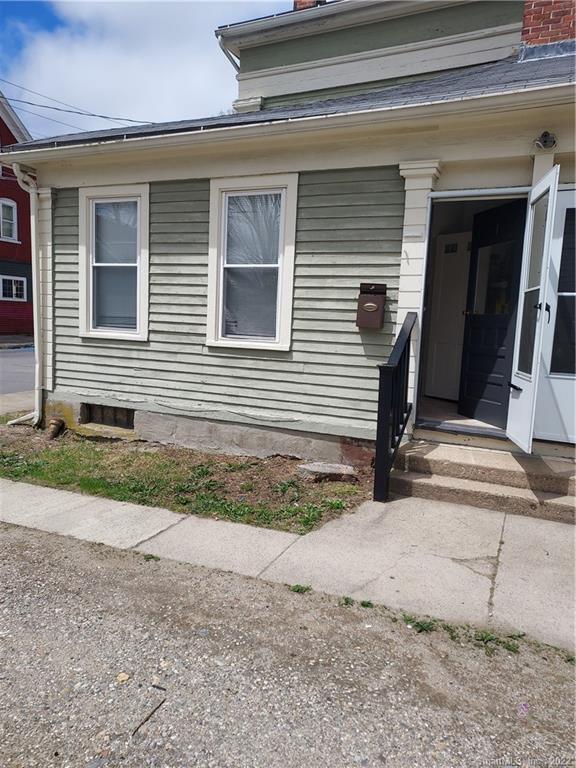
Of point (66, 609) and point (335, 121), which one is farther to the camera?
point (335, 121)

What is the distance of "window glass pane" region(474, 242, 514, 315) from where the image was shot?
4645 mm

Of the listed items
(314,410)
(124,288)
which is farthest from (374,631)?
(124,288)

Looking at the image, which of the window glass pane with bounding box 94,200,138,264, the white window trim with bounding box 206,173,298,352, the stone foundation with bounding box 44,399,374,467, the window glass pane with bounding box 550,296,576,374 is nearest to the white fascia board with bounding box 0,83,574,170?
the white window trim with bounding box 206,173,298,352

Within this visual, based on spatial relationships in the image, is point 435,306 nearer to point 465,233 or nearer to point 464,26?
point 465,233

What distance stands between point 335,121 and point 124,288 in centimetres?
301

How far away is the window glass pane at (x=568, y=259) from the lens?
4.16 meters

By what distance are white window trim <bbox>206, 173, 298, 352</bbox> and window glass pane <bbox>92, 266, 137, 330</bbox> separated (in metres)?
1.12

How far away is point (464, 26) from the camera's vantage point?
6.44 m

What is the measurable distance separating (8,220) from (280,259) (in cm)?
2138

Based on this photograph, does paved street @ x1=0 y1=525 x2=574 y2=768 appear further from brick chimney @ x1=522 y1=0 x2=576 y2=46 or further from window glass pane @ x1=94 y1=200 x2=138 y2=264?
brick chimney @ x1=522 y1=0 x2=576 y2=46

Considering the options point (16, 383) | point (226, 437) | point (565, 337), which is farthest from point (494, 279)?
point (16, 383)

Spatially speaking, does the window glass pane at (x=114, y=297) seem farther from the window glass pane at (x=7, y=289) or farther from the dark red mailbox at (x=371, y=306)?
the window glass pane at (x=7, y=289)

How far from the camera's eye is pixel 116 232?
585 cm

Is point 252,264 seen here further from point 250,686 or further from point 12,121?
point 12,121
